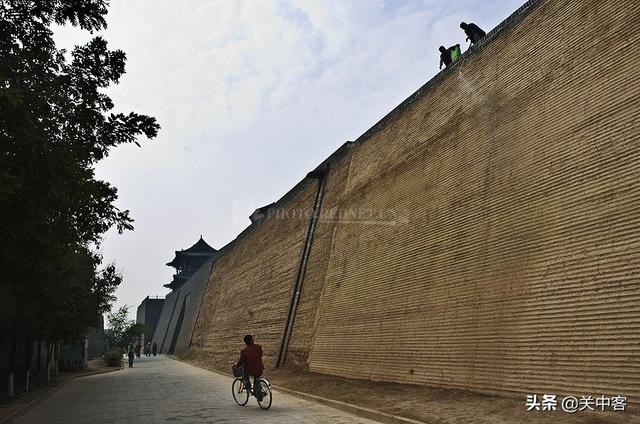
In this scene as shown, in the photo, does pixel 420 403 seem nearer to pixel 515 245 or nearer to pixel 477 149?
pixel 515 245

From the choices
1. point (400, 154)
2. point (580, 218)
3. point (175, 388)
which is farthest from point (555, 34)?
point (175, 388)

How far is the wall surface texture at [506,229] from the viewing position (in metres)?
7.67

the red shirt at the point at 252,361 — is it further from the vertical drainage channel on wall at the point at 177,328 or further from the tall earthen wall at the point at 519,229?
the vertical drainage channel on wall at the point at 177,328

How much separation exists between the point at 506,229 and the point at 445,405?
328 centimetres

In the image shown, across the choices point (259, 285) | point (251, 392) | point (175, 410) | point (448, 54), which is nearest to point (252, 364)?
point (251, 392)

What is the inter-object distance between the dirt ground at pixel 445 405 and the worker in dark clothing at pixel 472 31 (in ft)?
32.0

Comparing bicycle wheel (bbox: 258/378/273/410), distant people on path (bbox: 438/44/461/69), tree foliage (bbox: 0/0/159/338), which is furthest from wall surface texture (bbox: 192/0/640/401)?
tree foliage (bbox: 0/0/159/338)

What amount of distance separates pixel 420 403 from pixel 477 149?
18.1ft

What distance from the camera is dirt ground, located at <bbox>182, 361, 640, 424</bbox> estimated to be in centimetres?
670

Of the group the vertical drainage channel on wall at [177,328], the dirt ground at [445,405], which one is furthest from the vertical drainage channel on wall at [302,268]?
the vertical drainage channel on wall at [177,328]

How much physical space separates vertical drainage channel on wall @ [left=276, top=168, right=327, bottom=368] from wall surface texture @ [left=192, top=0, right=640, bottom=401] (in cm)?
116

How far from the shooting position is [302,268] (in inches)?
834

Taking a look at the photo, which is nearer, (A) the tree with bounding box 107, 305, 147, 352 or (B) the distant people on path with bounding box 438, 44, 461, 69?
(B) the distant people on path with bounding box 438, 44, 461, 69

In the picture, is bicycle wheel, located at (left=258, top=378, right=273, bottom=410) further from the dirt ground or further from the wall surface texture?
the wall surface texture
